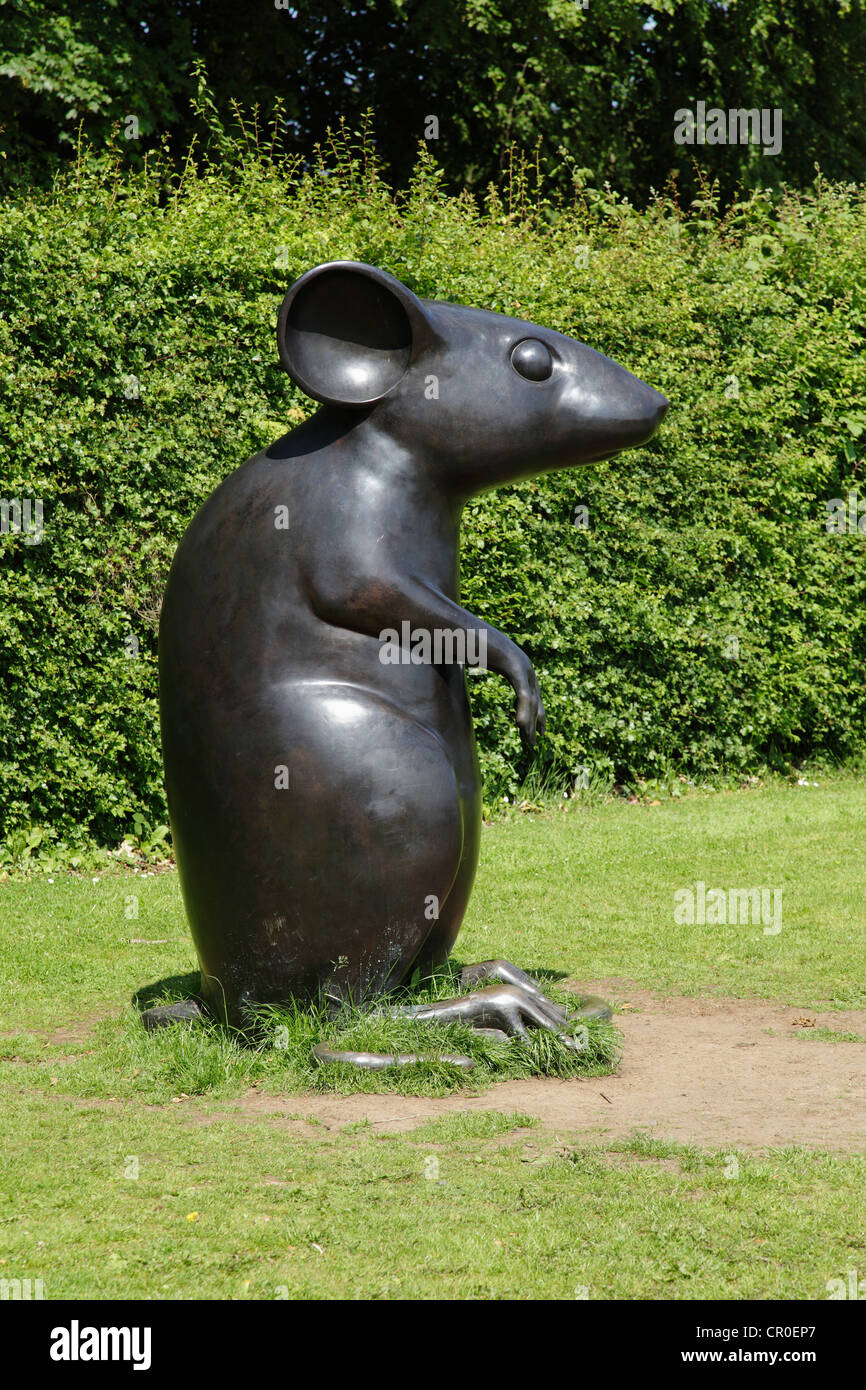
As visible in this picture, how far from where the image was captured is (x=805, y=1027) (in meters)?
5.79

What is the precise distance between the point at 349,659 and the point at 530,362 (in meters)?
1.39

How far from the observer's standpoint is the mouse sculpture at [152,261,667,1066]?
5.02 metres

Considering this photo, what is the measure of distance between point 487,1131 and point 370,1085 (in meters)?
0.57

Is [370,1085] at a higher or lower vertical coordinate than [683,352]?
lower

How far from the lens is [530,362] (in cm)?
540

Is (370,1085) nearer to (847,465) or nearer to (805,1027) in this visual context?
(805,1027)

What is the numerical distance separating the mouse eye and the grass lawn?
2668mm

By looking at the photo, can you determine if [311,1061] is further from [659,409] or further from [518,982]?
[659,409]

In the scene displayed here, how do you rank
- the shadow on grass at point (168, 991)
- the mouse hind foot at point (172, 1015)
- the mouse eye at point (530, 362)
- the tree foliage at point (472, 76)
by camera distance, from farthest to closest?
the tree foliage at point (472, 76)
the shadow on grass at point (168, 991)
the mouse hind foot at point (172, 1015)
the mouse eye at point (530, 362)

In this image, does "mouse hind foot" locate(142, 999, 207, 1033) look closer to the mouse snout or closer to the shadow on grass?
the shadow on grass

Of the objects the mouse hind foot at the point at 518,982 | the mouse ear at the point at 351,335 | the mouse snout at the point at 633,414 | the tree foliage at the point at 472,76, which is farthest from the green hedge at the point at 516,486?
the mouse snout at the point at 633,414

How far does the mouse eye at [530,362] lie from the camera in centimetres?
541

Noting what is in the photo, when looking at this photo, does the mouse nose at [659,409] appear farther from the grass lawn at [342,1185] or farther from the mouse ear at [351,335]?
the grass lawn at [342,1185]
